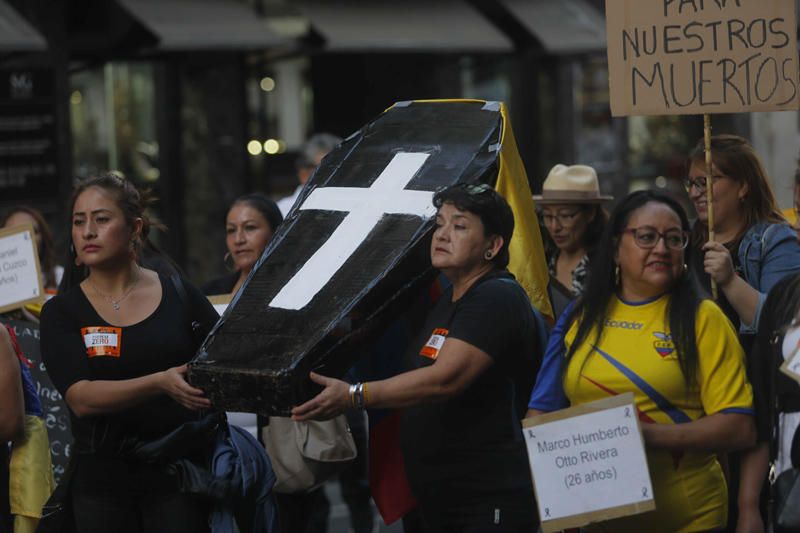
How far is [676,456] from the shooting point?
452 cm

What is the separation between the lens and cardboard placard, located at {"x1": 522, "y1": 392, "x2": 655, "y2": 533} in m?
4.29

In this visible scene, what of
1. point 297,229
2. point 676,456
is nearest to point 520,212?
point 297,229

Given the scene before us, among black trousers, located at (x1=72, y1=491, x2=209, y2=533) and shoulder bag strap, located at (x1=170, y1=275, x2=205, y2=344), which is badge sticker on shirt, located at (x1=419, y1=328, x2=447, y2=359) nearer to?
shoulder bag strap, located at (x1=170, y1=275, x2=205, y2=344)

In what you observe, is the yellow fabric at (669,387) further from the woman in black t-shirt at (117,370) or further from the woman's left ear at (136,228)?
the woman's left ear at (136,228)

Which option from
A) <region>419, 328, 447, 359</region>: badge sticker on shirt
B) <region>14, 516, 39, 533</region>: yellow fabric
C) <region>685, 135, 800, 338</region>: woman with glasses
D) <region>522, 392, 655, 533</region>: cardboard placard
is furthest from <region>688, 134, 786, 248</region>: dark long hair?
<region>14, 516, 39, 533</region>: yellow fabric

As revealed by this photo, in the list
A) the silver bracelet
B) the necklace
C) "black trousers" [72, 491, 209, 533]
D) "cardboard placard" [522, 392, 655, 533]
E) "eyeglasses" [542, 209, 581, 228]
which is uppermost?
"eyeglasses" [542, 209, 581, 228]

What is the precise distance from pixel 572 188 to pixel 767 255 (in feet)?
5.12

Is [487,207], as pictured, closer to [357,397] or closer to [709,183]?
[357,397]

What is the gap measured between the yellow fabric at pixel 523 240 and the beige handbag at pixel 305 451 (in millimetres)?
1013

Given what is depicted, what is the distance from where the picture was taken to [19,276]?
6668 mm

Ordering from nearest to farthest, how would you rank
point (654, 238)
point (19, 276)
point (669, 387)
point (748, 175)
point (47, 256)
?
point (669, 387) < point (654, 238) < point (748, 175) < point (19, 276) < point (47, 256)

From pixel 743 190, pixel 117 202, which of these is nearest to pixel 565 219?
pixel 743 190

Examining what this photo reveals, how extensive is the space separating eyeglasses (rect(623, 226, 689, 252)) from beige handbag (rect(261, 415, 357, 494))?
6.07 feet

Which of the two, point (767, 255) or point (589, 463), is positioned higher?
point (767, 255)
